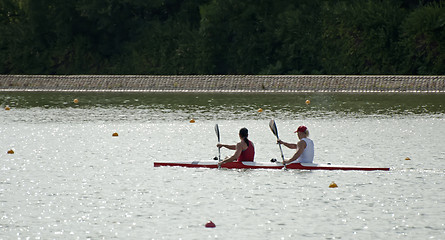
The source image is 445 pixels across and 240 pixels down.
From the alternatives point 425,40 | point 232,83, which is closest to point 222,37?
point 232,83

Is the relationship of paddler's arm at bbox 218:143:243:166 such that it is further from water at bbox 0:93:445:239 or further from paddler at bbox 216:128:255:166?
water at bbox 0:93:445:239

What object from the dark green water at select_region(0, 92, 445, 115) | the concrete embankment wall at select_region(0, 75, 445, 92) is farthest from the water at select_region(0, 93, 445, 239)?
the concrete embankment wall at select_region(0, 75, 445, 92)

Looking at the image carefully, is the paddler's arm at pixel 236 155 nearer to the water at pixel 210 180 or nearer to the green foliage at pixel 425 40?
the water at pixel 210 180

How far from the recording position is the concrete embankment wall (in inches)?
1583

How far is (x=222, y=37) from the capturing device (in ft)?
164

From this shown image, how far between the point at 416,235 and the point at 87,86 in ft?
116

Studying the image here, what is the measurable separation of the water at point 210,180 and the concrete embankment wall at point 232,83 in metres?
10.1

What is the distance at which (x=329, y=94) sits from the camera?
3966cm

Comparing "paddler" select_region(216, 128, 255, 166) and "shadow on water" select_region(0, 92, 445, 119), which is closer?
"paddler" select_region(216, 128, 255, 166)

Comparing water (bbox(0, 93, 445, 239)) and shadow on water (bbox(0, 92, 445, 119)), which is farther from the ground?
water (bbox(0, 93, 445, 239))

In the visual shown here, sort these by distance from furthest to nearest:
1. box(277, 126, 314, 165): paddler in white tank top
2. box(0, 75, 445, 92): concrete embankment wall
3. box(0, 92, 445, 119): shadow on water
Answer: box(0, 75, 445, 92): concrete embankment wall, box(0, 92, 445, 119): shadow on water, box(277, 126, 314, 165): paddler in white tank top

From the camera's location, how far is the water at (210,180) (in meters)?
12.1

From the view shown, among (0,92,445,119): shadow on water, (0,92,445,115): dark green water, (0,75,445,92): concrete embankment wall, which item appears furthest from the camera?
(0,75,445,92): concrete embankment wall

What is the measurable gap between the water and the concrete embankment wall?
33.3 feet
